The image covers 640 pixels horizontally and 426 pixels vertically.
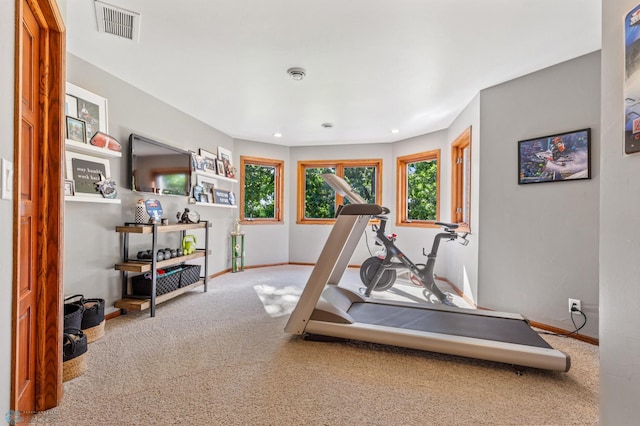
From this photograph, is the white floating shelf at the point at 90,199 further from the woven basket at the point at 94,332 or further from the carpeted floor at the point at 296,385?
the carpeted floor at the point at 296,385

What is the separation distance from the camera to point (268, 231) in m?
5.43

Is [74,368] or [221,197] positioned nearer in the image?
[74,368]

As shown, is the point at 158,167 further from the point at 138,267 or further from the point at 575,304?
the point at 575,304

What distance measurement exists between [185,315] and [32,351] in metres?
1.55

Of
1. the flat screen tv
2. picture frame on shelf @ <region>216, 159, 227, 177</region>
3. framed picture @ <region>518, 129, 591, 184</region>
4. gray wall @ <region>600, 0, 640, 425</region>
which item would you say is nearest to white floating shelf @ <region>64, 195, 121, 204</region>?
the flat screen tv

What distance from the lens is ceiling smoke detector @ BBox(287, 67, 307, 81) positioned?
2584mm

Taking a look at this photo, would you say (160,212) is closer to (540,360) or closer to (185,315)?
(185,315)

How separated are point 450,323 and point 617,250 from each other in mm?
1454

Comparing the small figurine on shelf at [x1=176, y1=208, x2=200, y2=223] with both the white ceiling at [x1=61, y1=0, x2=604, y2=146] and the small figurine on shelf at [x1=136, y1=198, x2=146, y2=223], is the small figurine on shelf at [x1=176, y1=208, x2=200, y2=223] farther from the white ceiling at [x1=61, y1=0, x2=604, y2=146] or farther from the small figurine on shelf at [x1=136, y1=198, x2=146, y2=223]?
the white ceiling at [x1=61, y1=0, x2=604, y2=146]

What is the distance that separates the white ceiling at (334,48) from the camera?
1838 mm

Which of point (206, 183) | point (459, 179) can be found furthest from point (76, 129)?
point (459, 179)

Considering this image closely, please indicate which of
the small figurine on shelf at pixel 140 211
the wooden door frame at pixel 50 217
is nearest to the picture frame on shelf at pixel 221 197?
the small figurine on shelf at pixel 140 211

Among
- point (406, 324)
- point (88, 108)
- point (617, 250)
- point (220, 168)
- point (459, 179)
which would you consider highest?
point (88, 108)

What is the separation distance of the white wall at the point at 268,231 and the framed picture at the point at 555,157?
3.83m
